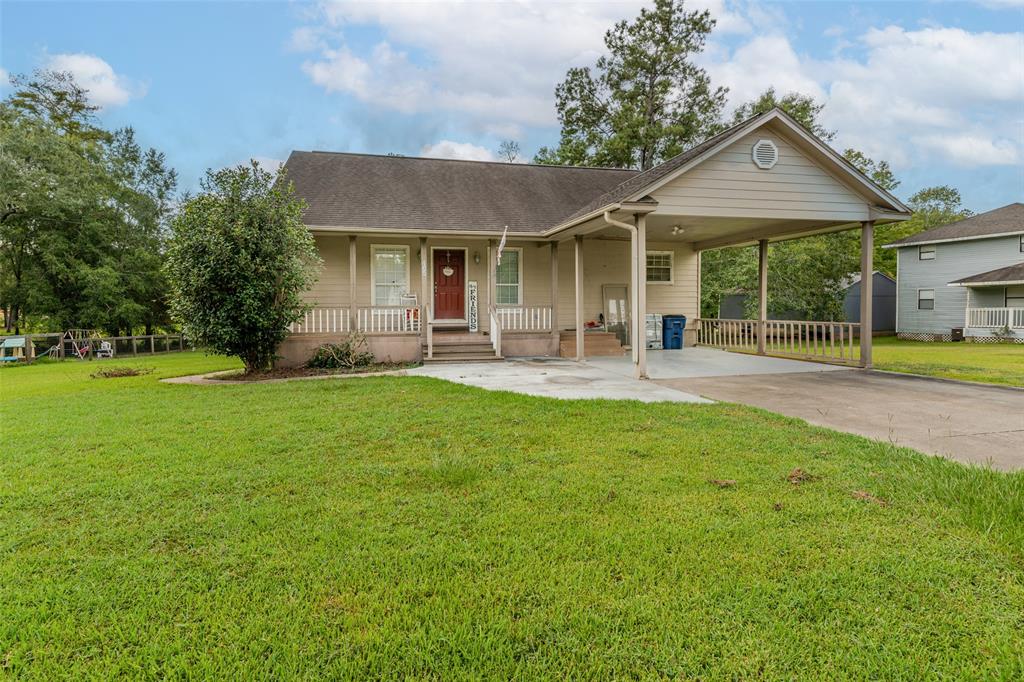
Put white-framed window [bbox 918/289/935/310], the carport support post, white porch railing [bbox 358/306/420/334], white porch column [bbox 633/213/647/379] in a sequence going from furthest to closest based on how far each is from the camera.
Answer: white-framed window [bbox 918/289/935/310], the carport support post, white porch railing [bbox 358/306/420/334], white porch column [bbox 633/213/647/379]

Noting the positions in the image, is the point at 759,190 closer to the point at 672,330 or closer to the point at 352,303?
the point at 672,330

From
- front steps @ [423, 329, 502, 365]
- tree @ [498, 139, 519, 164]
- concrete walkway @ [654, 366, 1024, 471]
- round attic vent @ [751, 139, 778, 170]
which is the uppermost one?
tree @ [498, 139, 519, 164]

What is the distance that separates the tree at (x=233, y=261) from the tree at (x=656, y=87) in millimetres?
19614

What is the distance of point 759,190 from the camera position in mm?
9781

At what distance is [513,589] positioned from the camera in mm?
2443

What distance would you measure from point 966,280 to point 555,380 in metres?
22.8

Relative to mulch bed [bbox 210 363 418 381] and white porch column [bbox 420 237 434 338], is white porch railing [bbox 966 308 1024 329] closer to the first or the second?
Answer: white porch column [bbox 420 237 434 338]

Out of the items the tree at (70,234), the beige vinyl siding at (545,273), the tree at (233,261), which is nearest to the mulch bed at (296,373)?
the tree at (233,261)

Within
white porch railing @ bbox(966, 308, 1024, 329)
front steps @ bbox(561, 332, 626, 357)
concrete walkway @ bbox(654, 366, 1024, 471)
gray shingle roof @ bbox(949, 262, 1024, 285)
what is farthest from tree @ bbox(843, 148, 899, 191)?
concrete walkway @ bbox(654, 366, 1024, 471)

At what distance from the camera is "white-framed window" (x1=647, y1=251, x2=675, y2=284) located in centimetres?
1499

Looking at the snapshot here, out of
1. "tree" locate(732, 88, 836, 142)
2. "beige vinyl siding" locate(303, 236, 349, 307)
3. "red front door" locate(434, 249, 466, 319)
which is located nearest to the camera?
"beige vinyl siding" locate(303, 236, 349, 307)

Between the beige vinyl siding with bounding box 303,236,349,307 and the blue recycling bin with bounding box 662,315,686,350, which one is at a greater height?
the beige vinyl siding with bounding box 303,236,349,307

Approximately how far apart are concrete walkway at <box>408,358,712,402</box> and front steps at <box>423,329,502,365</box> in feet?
1.76

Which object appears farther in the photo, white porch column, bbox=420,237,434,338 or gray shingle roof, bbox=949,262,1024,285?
gray shingle roof, bbox=949,262,1024,285
